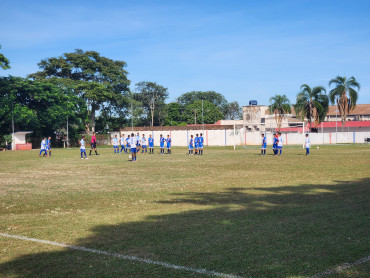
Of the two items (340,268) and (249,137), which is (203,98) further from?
(340,268)

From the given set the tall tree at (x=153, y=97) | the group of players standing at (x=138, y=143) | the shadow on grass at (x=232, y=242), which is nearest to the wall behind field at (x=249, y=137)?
the group of players standing at (x=138, y=143)

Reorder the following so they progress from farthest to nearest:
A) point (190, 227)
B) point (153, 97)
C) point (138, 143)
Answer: point (153, 97)
point (138, 143)
point (190, 227)

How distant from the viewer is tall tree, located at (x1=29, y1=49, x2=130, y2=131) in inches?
2724

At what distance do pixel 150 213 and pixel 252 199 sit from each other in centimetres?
312

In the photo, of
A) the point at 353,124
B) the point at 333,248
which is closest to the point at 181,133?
the point at 353,124

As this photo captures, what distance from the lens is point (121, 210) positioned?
9297mm

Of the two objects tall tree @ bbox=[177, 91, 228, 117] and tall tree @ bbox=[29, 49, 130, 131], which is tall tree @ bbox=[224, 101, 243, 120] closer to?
tall tree @ bbox=[177, 91, 228, 117]

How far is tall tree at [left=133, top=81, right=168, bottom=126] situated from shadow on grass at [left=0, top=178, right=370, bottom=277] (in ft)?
313

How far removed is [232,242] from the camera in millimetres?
6227

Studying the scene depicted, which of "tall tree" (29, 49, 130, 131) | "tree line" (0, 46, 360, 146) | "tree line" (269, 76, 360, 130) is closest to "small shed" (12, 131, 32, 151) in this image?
"tree line" (0, 46, 360, 146)

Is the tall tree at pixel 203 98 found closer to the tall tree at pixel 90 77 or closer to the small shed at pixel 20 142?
the tall tree at pixel 90 77

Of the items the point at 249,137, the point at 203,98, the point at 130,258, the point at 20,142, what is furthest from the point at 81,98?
the point at 130,258

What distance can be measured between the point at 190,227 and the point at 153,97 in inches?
3899

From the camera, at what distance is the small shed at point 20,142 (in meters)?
58.0
